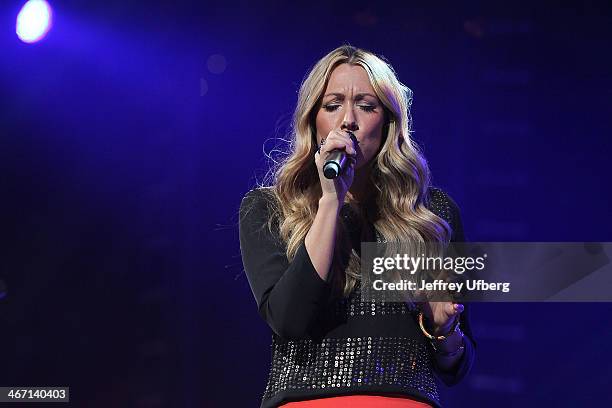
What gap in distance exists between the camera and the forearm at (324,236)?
1405 mm

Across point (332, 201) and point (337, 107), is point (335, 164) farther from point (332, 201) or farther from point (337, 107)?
point (337, 107)

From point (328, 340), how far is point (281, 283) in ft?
0.48

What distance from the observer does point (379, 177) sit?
1687mm

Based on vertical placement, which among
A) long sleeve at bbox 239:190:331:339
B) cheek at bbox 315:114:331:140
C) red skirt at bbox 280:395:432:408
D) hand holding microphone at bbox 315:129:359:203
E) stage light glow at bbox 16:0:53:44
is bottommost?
red skirt at bbox 280:395:432:408

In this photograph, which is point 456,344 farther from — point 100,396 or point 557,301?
point 100,396

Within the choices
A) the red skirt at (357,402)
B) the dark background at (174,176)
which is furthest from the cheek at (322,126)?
the dark background at (174,176)

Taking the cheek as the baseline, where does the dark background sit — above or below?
above

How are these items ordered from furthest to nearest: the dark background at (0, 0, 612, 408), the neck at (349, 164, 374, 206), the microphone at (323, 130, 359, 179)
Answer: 1. the dark background at (0, 0, 612, 408)
2. the neck at (349, 164, 374, 206)
3. the microphone at (323, 130, 359, 179)

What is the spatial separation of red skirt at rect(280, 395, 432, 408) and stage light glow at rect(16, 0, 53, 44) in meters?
2.09

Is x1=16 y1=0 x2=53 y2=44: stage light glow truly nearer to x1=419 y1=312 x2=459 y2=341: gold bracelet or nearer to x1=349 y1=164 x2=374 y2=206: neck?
x1=349 y1=164 x2=374 y2=206: neck

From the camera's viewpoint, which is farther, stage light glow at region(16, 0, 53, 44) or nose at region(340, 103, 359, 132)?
stage light glow at region(16, 0, 53, 44)

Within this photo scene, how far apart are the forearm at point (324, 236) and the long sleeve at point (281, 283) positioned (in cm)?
1

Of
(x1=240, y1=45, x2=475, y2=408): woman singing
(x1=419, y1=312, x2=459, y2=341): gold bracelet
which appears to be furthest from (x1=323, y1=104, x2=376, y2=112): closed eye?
(x1=419, y1=312, x2=459, y2=341): gold bracelet

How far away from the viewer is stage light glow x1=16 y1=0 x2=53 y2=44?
9.65 feet
